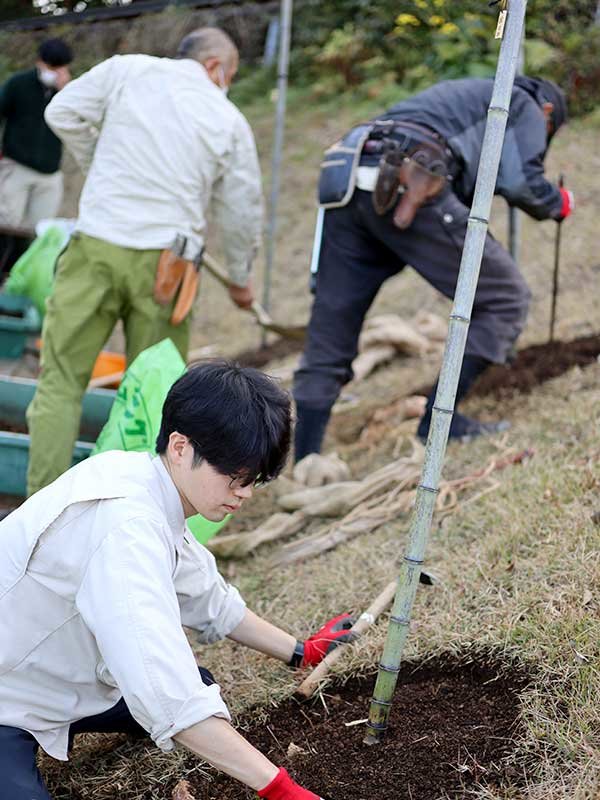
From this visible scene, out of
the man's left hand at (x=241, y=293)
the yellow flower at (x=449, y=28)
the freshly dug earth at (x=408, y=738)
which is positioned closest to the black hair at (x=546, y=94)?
the man's left hand at (x=241, y=293)

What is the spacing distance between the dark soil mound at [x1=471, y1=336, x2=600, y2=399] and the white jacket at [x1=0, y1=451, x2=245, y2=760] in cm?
280

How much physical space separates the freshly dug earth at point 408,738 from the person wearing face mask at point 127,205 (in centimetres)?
163

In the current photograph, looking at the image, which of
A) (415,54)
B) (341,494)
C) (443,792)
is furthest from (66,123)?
(415,54)

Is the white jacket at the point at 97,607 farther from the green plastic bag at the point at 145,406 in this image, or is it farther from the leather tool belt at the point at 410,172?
the leather tool belt at the point at 410,172

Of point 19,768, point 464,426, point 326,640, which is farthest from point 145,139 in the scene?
point 19,768

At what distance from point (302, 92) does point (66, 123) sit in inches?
332

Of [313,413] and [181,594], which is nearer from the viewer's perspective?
[181,594]

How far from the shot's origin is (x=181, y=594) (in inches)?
89.0

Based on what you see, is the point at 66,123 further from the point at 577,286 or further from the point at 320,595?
the point at 577,286

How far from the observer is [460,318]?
6.50 ft

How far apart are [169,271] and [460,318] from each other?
203cm

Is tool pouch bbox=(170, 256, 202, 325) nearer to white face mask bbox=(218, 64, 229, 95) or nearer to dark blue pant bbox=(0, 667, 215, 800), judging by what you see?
white face mask bbox=(218, 64, 229, 95)

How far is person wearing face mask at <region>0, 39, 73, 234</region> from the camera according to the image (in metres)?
6.41

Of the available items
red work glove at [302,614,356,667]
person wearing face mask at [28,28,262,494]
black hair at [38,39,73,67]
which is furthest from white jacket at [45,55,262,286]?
black hair at [38,39,73,67]
